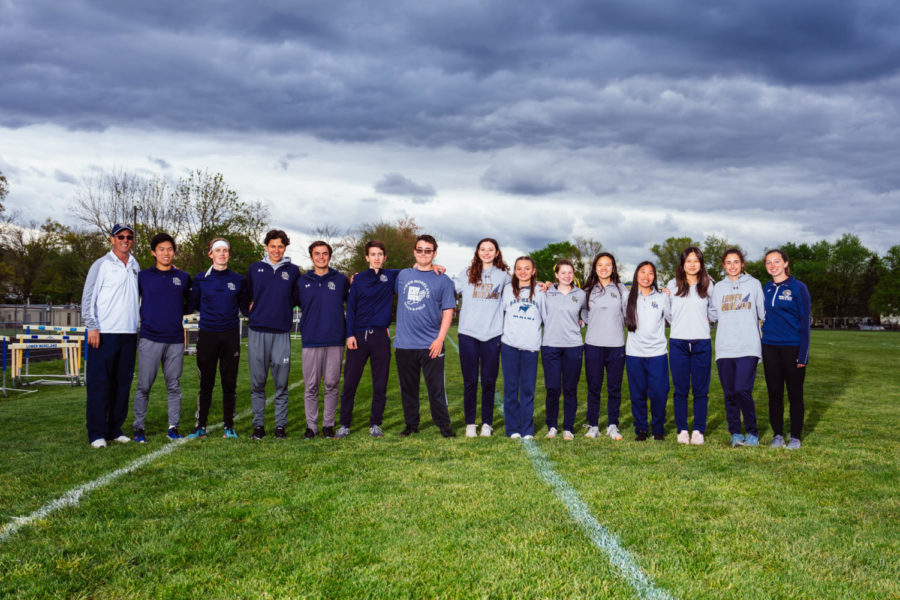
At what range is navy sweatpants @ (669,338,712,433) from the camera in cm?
636

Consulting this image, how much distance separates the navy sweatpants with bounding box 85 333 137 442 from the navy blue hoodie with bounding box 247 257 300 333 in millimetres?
1260

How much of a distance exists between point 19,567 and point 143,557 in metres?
0.57

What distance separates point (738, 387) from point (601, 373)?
1337 mm

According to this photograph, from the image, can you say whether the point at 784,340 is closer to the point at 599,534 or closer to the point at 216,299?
the point at 599,534

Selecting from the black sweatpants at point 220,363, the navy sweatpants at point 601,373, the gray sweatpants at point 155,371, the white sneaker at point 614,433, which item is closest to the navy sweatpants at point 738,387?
the navy sweatpants at point 601,373

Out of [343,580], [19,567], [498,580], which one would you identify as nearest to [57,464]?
[19,567]

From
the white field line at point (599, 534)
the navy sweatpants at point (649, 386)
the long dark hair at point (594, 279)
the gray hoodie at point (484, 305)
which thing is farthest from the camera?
the long dark hair at point (594, 279)

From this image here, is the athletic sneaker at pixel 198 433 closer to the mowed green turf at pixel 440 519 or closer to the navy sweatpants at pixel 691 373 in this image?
the mowed green turf at pixel 440 519

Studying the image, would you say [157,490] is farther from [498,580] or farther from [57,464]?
[498,580]

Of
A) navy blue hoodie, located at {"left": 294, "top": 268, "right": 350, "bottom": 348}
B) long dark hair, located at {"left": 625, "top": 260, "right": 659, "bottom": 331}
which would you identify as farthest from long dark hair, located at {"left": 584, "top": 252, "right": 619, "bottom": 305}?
navy blue hoodie, located at {"left": 294, "top": 268, "right": 350, "bottom": 348}

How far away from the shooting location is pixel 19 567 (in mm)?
3162

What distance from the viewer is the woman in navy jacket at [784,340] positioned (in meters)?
6.17

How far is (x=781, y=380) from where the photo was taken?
638cm

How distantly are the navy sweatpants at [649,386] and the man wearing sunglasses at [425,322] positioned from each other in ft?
6.47
